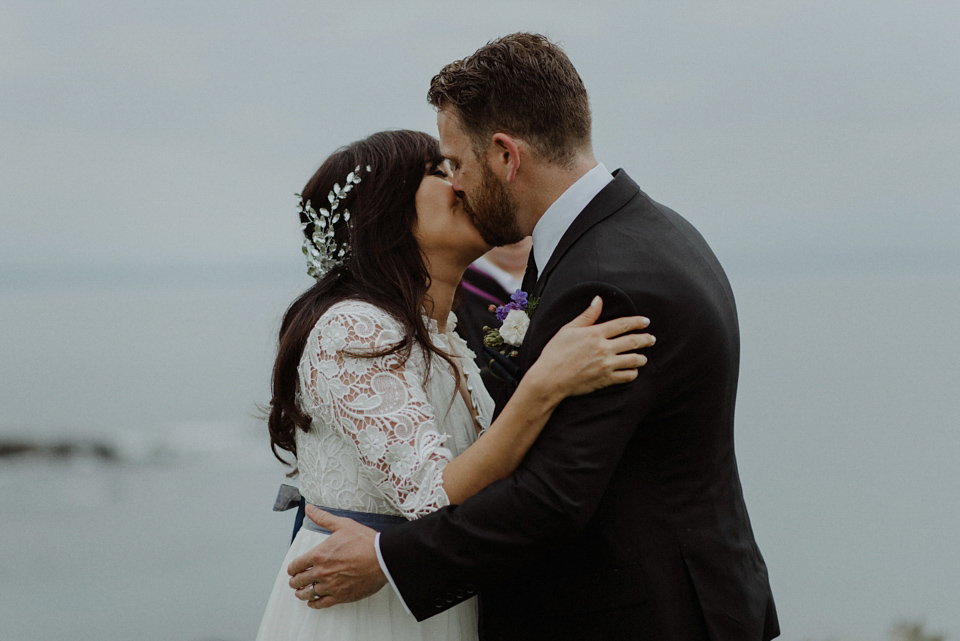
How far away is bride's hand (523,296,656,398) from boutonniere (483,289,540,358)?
185mm

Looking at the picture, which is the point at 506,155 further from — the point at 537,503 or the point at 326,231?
the point at 537,503

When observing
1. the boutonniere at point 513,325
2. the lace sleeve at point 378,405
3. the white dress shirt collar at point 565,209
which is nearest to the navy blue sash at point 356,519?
the lace sleeve at point 378,405

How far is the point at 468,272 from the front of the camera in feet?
13.5

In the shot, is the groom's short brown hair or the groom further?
the groom's short brown hair

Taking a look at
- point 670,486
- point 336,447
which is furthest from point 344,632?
point 670,486

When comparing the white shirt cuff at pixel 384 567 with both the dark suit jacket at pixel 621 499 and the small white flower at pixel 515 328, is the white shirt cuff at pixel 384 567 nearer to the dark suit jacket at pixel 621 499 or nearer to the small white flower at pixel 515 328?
the dark suit jacket at pixel 621 499

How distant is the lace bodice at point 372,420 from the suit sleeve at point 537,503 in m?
0.11

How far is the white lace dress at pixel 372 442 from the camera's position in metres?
2.22

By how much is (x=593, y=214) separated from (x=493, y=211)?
34 cm

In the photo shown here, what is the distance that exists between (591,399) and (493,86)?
0.89 meters

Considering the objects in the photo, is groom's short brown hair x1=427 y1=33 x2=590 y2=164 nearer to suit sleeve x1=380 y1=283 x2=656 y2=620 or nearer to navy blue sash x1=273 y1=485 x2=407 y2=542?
suit sleeve x1=380 y1=283 x2=656 y2=620

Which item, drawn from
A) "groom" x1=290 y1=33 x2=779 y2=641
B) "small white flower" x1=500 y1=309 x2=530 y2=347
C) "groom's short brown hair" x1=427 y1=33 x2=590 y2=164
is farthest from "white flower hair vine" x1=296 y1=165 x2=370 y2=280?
"small white flower" x1=500 y1=309 x2=530 y2=347

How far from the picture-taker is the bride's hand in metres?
1.97

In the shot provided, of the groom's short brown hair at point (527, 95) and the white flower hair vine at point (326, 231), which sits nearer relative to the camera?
the groom's short brown hair at point (527, 95)
